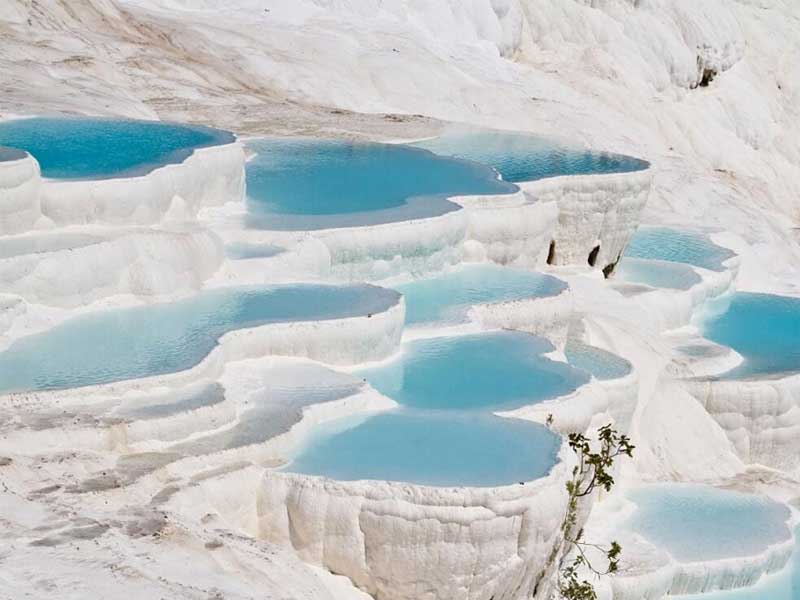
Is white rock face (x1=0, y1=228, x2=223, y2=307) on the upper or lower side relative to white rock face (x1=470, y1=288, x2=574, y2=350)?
upper

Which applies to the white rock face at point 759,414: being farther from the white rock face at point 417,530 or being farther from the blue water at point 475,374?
the white rock face at point 417,530

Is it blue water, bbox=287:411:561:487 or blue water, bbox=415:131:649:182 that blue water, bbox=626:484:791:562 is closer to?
blue water, bbox=287:411:561:487

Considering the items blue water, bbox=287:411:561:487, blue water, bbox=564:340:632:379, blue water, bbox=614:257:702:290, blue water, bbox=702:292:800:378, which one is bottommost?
blue water, bbox=702:292:800:378

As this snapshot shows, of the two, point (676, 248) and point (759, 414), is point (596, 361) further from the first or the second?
point (676, 248)

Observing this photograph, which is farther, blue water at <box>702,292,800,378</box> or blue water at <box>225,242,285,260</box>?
blue water at <box>702,292,800,378</box>

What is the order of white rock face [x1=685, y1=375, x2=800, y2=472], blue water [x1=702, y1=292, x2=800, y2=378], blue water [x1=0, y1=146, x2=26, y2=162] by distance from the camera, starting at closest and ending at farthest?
blue water [x1=0, y1=146, x2=26, y2=162] < white rock face [x1=685, y1=375, x2=800, y2=472] < blue water [x1=702, y1=292, x2=800, y2=378]

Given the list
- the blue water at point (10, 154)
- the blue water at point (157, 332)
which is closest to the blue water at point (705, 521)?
the blue water at point (157, 332)

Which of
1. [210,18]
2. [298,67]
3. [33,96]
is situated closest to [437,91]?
[298,67]

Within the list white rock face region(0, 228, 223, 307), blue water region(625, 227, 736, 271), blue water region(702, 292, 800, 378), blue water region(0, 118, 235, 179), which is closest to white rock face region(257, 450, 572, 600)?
white rock face region(0, 228, 223, 307)
